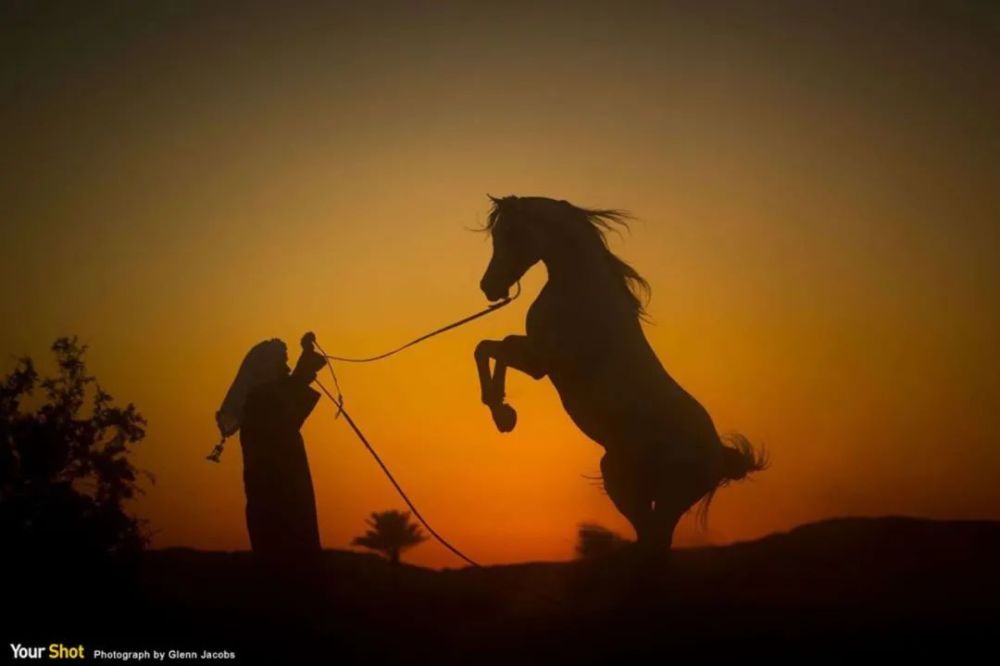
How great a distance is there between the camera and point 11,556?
12.3m

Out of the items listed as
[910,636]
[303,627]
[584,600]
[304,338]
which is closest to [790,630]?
[910,636]

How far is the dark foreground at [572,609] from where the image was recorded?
9.41 metres

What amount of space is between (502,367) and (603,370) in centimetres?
97

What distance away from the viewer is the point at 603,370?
33.3 feet

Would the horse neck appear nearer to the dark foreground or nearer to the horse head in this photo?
the horse head

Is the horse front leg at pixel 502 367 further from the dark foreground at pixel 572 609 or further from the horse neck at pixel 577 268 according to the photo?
the dark foreground at pixel 572 609

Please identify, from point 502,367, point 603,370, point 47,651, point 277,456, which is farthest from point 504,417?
point 47,651

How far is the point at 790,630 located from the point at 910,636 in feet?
3.20

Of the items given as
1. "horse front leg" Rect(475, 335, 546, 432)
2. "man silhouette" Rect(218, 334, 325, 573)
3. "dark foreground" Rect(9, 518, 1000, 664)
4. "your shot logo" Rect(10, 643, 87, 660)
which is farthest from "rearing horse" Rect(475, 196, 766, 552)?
"your shot logo" Rect(10, 643, 87, 660)

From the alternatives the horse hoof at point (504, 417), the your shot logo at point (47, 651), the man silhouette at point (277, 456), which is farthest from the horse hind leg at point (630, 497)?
the your shot logo at point (47, 651)

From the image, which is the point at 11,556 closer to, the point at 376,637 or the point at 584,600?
the point at 376,637

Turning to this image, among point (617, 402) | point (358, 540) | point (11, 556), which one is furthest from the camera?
point (358, 540)

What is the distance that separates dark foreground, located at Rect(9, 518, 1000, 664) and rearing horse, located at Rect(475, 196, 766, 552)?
74 centimetres

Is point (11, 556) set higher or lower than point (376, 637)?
higher
